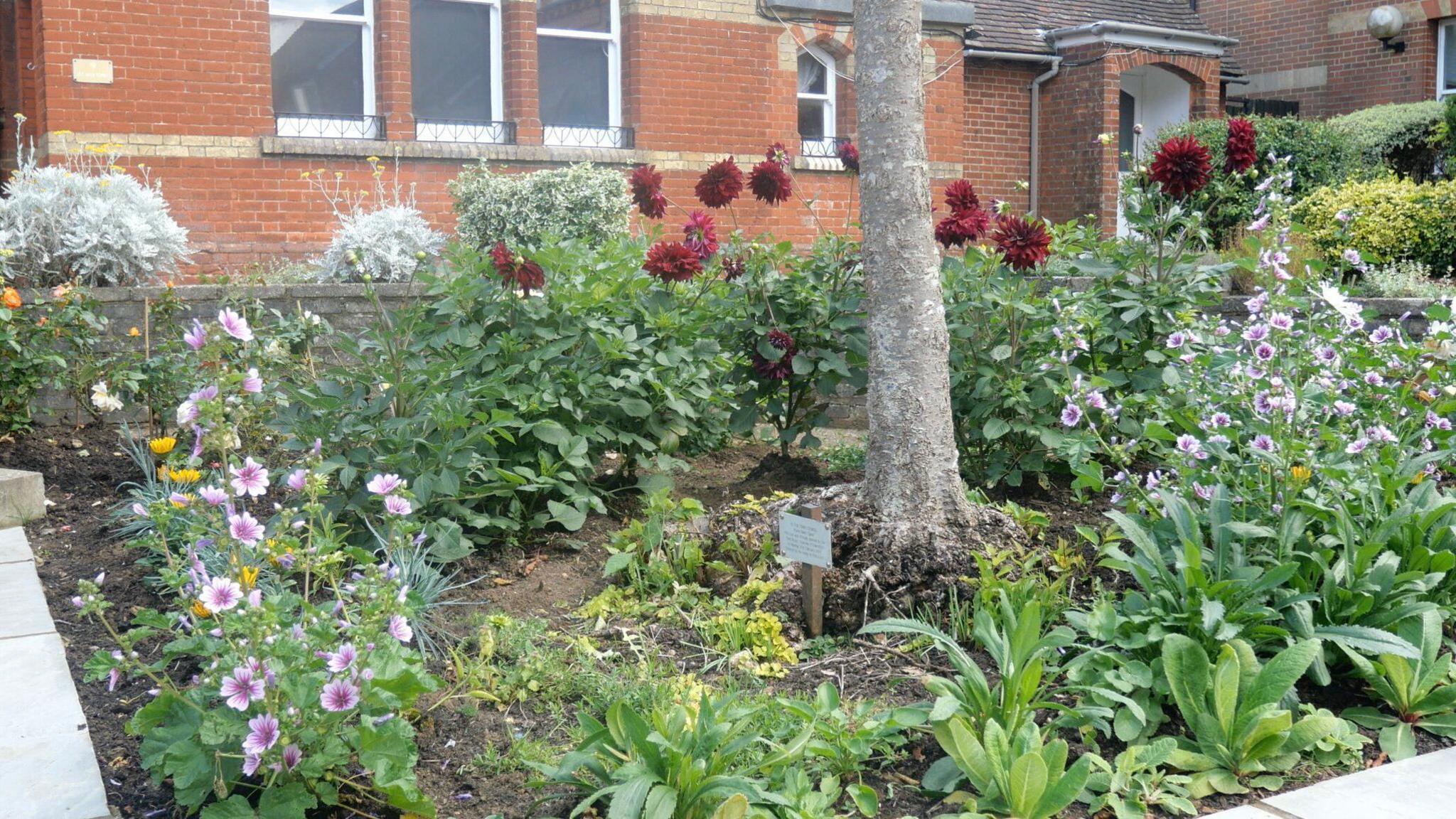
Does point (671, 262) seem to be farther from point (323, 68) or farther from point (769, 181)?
point (323, 68)

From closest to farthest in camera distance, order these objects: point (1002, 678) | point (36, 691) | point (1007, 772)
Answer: point (1007, 772) < point (1002, 678) < point (36, 691)

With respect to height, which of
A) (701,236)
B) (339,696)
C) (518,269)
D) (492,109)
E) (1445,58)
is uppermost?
(1445,58)

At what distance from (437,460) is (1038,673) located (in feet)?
7.29

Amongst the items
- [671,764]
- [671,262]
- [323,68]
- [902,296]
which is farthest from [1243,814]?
[323,68]

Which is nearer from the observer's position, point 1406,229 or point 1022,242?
point 1022,242

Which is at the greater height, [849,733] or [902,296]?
[902,296]

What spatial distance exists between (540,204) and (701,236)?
5169mm

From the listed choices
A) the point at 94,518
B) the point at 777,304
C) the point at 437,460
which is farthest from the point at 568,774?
the point at 94,518

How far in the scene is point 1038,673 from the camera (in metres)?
2.96

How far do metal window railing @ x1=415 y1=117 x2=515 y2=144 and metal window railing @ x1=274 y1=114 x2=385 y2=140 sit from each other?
40 centimetres

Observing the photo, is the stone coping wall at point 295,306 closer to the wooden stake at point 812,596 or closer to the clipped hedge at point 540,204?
the clipped hedge at point 540,204

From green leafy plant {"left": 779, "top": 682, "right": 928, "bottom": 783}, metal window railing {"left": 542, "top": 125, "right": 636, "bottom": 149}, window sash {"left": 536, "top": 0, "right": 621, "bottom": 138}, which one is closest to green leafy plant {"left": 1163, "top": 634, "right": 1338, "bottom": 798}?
green leafy plant {"left": 779, "top": 682, "right": 928, "bottom": 783}

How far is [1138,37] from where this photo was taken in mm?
16297

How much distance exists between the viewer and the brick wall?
33.8 ft
